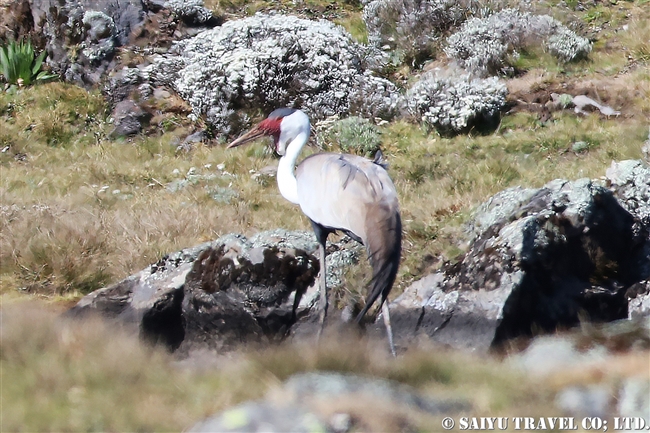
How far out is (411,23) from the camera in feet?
40.7

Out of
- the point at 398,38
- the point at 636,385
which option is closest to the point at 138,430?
the point at 636,385

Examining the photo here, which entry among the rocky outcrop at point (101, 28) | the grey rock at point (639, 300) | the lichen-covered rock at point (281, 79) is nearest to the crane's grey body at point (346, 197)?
the grey rock at point (639, 300)

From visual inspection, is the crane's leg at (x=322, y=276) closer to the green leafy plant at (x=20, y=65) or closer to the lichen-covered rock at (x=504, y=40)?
the lichen-covered rock at (x=504, y=40)

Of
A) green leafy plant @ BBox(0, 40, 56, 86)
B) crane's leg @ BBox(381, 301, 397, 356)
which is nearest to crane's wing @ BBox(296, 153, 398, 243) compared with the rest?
crane's leg @ BBox(381, 301, 397, 356)

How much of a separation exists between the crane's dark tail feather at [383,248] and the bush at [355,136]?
218 inches

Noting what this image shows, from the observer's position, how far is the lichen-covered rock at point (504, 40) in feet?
36.4

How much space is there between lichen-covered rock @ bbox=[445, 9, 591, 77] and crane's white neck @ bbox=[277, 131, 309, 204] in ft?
22.9

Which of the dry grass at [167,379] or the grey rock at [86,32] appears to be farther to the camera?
the grey rock at [86,32]

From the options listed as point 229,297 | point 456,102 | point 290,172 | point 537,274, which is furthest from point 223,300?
point 456,102

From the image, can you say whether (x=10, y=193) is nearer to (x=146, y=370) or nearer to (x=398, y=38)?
(x=146, y=370)

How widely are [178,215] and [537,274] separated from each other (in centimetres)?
367

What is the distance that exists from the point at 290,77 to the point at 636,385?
26.7 feet

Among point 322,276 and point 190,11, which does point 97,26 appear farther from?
point 322,276

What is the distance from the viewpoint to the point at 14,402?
11.8 feet
